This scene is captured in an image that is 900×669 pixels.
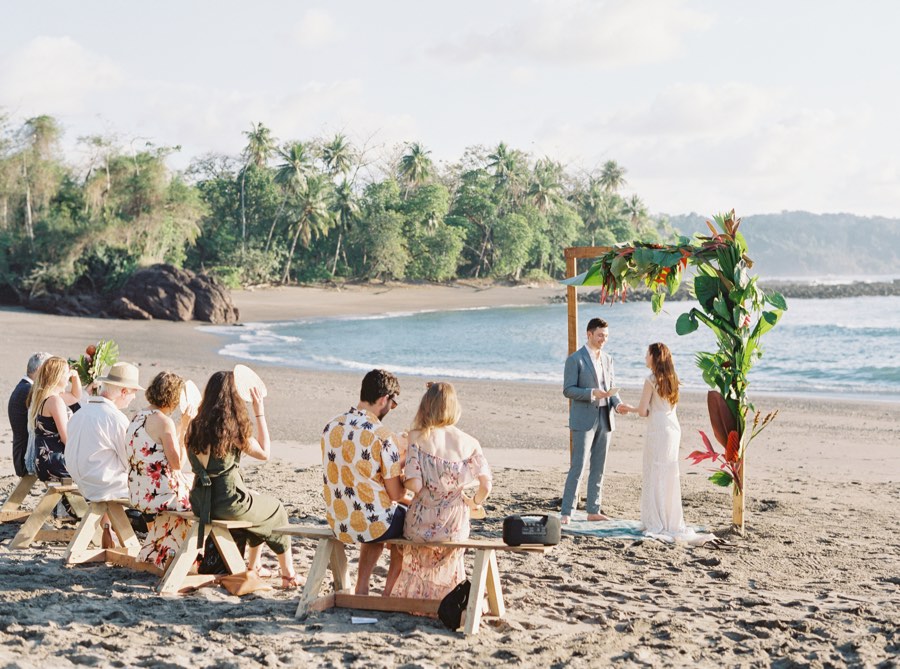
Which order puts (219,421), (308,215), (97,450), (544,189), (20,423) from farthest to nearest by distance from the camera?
(544,189), (308,215), (20,423), (97,450), (219,421)

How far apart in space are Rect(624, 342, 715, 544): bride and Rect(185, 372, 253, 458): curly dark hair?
3.15m

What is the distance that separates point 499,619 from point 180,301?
36.0 meters

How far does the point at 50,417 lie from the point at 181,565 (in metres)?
1.85

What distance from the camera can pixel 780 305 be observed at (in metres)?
7.00

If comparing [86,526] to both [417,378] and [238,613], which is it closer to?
[238,613]

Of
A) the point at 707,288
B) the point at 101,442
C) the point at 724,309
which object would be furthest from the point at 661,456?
the point at 101,442

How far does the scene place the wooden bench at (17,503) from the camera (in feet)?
21.9

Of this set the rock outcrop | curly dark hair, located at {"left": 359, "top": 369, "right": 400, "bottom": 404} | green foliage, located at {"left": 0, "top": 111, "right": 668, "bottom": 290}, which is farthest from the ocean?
curly dark hair, located at {"left": 359, "top": 369, "right": 400, "bottom": 404}

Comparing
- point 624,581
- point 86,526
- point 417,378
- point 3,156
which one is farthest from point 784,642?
point 3,156

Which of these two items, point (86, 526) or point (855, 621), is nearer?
point (855, 621)

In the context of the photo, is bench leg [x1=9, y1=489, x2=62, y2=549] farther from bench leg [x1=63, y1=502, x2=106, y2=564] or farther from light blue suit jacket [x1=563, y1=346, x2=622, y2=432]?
light blue suit jacket [x1=563, y1=346, x2=622, y2=432]

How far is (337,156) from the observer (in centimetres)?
7038

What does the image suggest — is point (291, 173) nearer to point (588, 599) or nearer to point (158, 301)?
point (158, 301)

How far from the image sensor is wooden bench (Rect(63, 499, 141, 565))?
5.74 meters
